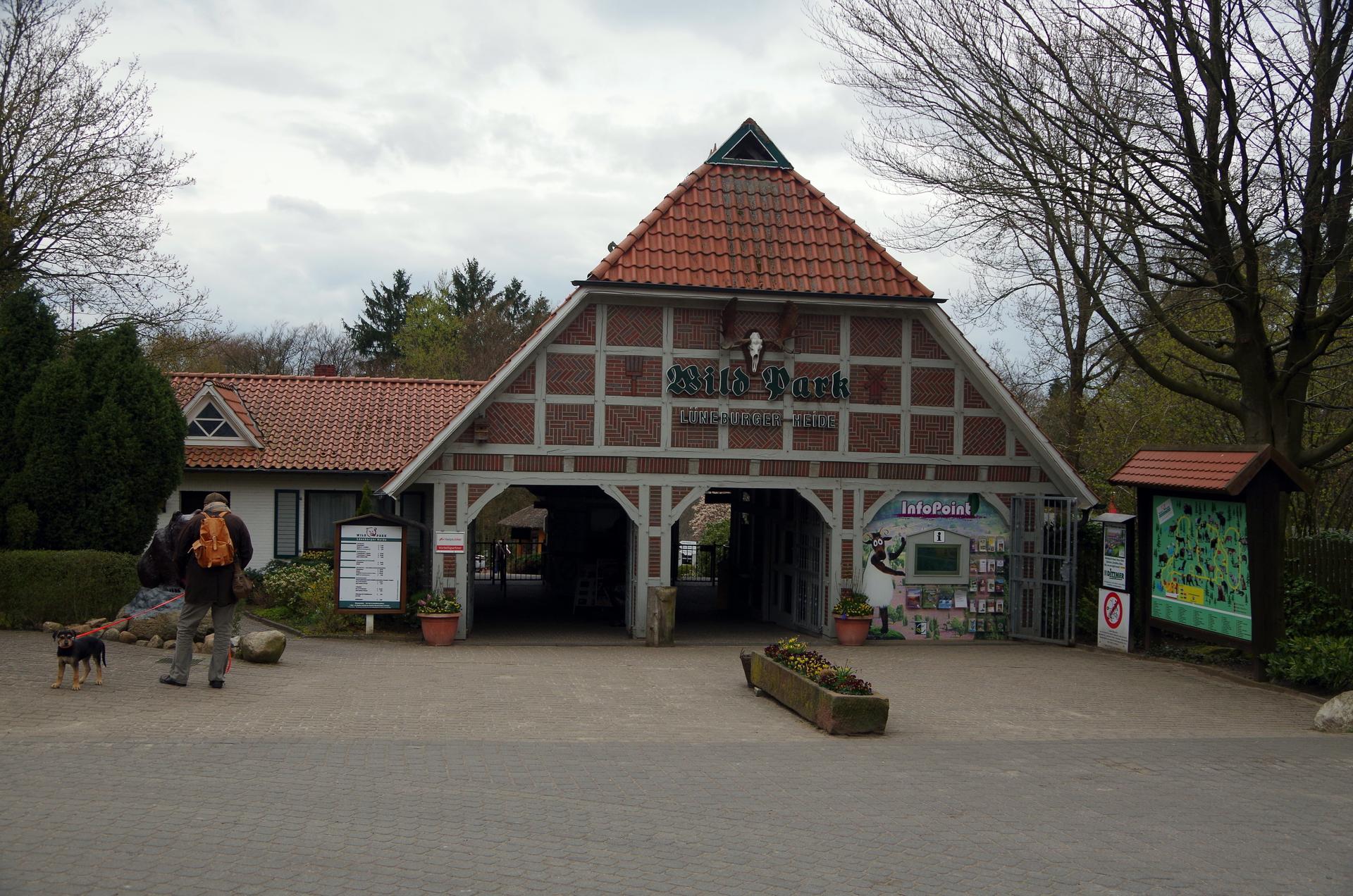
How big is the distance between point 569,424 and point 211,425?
925 cm

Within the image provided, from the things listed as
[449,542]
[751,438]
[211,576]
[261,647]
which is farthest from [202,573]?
[751,438]

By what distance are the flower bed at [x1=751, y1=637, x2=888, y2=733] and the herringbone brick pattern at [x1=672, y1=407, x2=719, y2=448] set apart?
247 inches

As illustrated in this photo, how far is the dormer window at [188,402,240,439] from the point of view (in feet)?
78.9

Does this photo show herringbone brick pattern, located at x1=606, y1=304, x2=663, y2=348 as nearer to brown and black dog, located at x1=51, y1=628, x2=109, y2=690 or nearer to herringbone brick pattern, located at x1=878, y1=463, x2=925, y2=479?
herringbone brick pattern, located at x1=878, y1=463, x2=925, y2=479

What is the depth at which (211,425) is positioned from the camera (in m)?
24.3

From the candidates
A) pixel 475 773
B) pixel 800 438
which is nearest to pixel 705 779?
pixel 475 773

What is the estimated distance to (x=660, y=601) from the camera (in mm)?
18906

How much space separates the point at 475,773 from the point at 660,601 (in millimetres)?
10239

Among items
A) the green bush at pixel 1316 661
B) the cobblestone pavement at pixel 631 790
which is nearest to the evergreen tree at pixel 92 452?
the cobblestone pavement at pixel 631 790

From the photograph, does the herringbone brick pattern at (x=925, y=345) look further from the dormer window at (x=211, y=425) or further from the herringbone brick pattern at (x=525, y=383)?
the dormer window at (x=211, y=425)

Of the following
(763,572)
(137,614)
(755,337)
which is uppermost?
(755,337)

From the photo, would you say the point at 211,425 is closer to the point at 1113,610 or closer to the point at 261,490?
the point at 261,490

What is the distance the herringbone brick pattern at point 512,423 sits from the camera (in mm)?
19031

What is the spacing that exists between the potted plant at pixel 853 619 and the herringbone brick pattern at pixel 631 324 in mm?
5201
